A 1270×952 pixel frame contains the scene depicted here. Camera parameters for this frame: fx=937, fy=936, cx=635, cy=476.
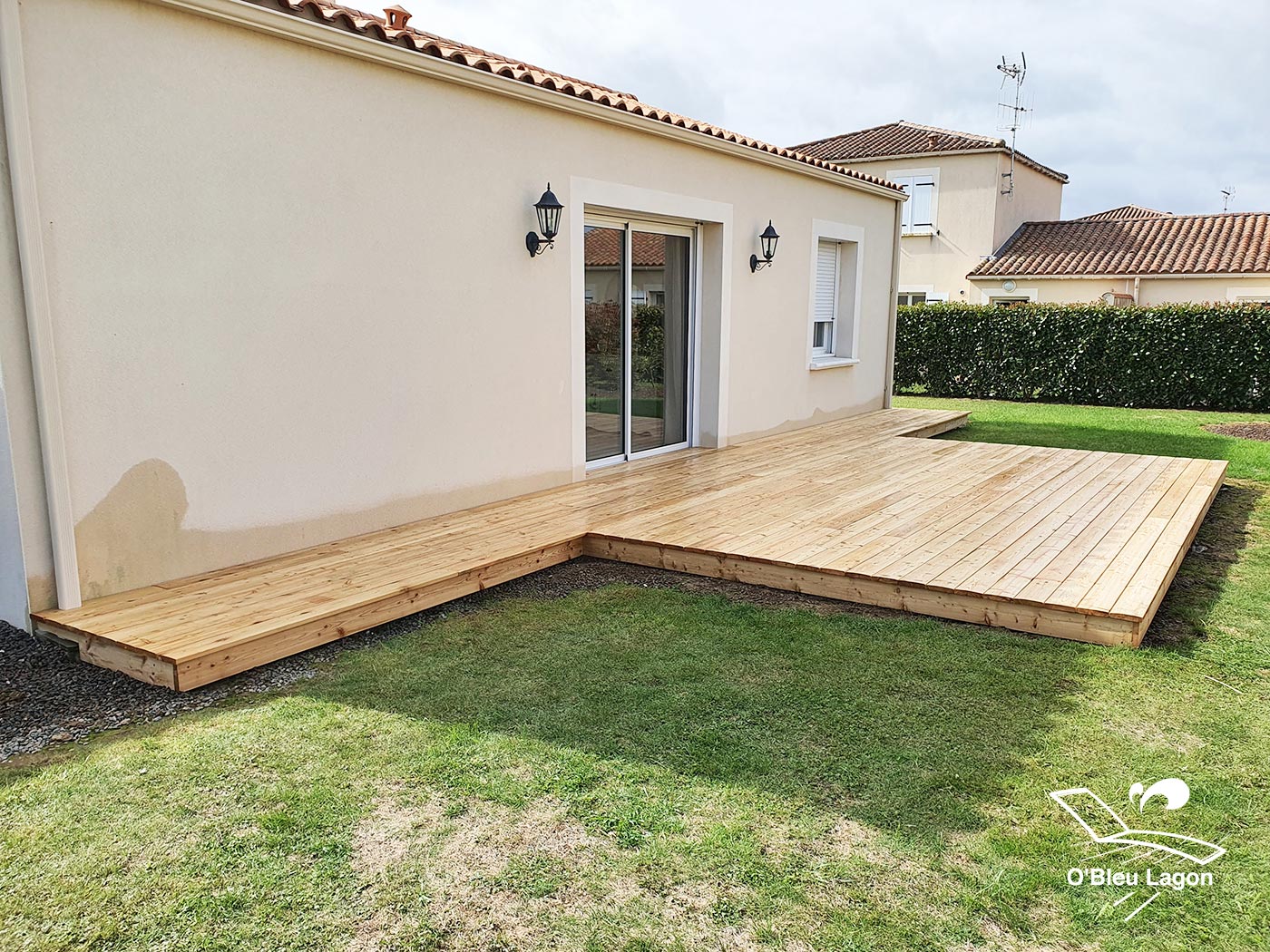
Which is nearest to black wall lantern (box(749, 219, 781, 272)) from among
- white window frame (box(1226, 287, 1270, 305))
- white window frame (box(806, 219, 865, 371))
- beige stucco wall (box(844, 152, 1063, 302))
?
white window frame (box(806, 219, 865, 371))

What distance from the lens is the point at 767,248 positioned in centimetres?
898

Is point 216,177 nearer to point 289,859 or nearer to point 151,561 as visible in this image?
point 151,561

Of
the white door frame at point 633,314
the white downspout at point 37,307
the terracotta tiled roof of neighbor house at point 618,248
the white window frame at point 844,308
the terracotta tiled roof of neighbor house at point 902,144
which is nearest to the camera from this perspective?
the white downspout at point 37,307

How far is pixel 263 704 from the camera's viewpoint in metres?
3.58

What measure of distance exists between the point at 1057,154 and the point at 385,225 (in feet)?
113

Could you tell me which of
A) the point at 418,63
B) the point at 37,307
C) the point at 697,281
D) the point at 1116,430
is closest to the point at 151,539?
the point at 37,307

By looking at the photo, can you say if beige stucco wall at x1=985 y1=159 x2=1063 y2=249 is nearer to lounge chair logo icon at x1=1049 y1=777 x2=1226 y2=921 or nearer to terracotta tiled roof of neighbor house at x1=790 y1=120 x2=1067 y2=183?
terracotta tiled roof of neighbor house at x1=790 y1=120 x2=1067 y2=183

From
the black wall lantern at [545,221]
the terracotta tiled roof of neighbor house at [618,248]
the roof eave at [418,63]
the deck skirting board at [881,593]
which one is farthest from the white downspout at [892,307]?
the deck skirting board at [881,593]

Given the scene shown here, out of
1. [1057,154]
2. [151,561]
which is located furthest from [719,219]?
[1057,154]

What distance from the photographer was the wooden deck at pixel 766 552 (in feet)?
13.0

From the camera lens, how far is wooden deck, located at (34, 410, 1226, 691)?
3963mm

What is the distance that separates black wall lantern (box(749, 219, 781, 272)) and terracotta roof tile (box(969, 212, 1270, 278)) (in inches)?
566

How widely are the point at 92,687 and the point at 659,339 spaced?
5.31 m

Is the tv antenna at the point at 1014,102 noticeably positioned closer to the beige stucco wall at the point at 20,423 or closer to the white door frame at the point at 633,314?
the white door frame at the point at 633,314
